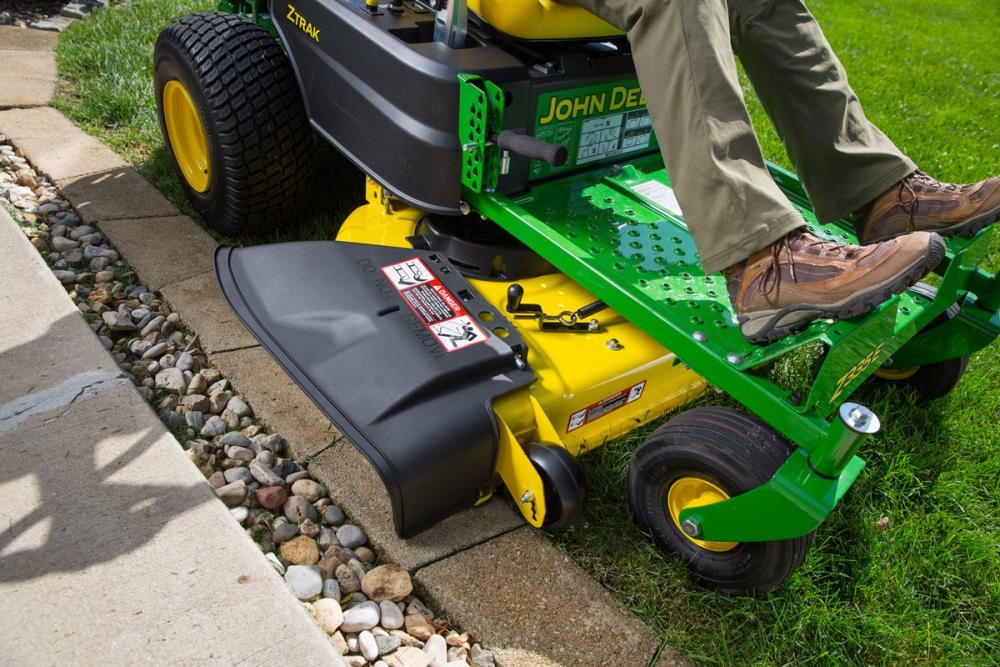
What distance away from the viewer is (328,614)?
156cm

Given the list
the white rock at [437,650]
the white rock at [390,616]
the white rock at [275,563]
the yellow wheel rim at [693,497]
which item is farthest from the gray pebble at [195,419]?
the yellow wheel rim at [693,497]

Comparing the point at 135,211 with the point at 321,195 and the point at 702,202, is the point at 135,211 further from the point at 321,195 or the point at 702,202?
the point at 702,202

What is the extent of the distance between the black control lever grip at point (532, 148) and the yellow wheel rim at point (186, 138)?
115 cm

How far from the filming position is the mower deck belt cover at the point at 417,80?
1915 mm

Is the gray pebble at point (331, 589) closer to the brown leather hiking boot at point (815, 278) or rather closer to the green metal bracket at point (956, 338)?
the brown leather hiking boot at point (815, 278)

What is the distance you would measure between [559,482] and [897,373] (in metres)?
1.21

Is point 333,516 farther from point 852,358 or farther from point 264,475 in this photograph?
point 852,358

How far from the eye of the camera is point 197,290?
239cm

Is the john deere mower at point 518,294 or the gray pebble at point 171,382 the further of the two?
the gray pebble at point 171,382

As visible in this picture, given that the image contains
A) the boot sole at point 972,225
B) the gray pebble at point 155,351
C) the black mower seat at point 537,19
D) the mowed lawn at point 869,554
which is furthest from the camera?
the gray pebble at point 155,351

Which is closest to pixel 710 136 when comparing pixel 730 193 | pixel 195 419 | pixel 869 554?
pixel 730 193

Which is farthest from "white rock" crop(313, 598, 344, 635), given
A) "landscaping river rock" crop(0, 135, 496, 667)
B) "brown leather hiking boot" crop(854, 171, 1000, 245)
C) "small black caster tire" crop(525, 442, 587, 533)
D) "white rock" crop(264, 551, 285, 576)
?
"brown leather hiking boot" crop(854, 171, 1000, 245)

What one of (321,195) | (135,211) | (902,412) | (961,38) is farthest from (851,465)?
(961,38)

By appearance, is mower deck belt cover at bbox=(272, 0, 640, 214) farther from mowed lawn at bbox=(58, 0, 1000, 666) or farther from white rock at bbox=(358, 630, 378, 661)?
white rock at bbox=(358, 630, 378, 661)
